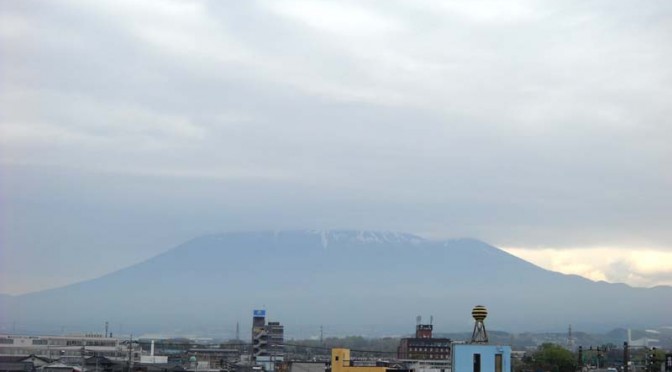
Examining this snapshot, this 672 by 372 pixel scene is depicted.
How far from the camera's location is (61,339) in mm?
91062

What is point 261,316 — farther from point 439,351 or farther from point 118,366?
point 118,366

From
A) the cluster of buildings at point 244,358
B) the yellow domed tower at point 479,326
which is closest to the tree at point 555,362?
the cluster of buildings at point 244,358

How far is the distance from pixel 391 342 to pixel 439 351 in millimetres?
60739

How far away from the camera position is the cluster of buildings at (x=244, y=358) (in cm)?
3036

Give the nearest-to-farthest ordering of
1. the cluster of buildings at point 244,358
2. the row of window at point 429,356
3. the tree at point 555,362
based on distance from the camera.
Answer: the cluster of buildings at point 244,358 < the tree at point 555,362 < the row of window at point 429,356

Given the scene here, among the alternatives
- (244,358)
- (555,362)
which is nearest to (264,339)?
(244,358)

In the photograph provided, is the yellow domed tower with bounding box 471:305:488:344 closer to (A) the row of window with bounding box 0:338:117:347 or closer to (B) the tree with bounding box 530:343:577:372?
(B) the tree with bounding box 530:343:577:372

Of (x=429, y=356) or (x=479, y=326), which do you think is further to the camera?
(x=429, y=356)

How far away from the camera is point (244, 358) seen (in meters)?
91.0

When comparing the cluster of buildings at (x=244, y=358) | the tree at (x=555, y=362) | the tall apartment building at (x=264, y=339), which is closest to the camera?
the cluster of buildings at (x=244, y=358)

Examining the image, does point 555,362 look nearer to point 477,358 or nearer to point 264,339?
point 264,339

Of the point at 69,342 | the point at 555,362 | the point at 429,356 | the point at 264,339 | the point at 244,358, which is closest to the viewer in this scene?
the point at 555,362

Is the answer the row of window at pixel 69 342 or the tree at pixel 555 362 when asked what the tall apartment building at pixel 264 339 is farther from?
the tree at pixel 555 362

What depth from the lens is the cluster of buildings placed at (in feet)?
99.6
